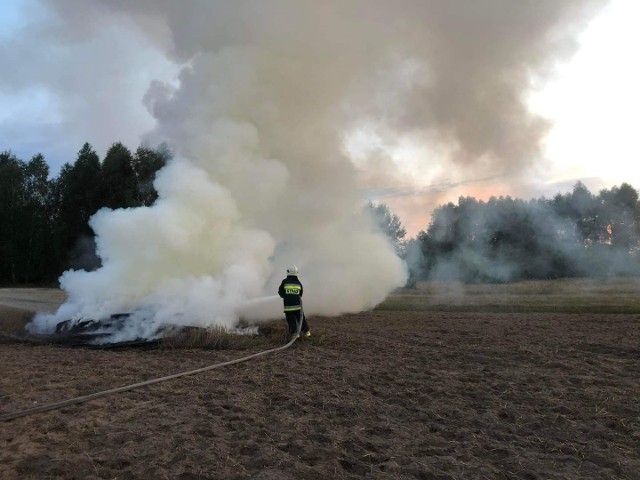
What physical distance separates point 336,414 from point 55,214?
53.7 meters

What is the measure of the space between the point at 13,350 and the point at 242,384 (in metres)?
6.94

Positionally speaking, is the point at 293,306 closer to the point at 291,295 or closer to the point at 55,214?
the point at 291,295

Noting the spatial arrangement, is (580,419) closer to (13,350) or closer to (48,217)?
(13,350)

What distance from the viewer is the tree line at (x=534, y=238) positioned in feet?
80.5

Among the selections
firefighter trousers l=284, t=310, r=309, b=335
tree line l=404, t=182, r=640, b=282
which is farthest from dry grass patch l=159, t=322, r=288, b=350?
tree line l=404, t=182, r=640, b=282

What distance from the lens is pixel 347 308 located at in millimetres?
20969

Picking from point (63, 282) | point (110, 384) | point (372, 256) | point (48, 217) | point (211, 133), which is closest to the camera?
point (110, 384)

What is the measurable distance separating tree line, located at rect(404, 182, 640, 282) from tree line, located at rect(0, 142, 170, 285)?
97.4 feet

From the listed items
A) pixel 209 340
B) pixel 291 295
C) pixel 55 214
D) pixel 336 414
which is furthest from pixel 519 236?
pixel 55 214

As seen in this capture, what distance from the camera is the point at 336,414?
668cm

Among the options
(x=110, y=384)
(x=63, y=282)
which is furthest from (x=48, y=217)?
(x=110, y=384)

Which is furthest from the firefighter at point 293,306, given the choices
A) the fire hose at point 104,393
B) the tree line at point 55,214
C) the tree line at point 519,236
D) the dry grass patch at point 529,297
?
the tree line at point 55,214

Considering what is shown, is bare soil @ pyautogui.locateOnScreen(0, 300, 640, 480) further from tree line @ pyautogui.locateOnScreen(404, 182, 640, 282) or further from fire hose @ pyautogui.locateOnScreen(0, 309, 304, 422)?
tree line @ pyautogui.locateOnScreen(404, 182, 640, 282)

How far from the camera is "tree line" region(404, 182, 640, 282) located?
2455cm
